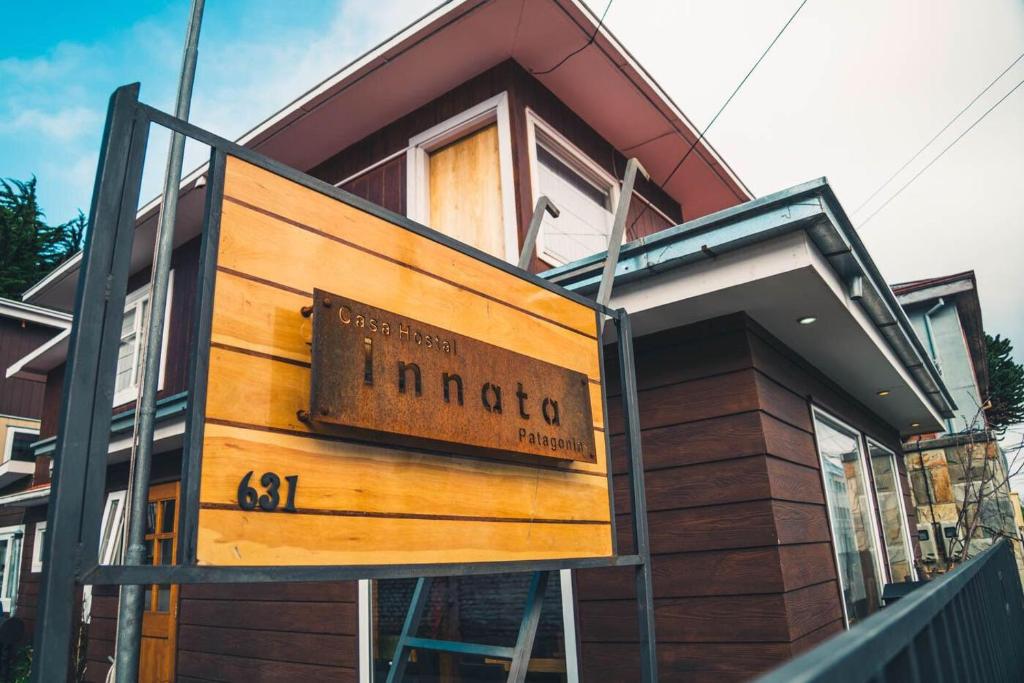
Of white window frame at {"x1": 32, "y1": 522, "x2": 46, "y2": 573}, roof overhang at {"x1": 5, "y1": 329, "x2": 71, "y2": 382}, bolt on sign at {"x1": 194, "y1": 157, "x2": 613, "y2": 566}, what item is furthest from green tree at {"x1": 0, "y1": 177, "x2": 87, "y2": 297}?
bolt on sign at {"x1": 194, "y1": 157, "x2": 613, "y2": 566}

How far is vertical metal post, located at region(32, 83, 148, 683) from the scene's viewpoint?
973mm

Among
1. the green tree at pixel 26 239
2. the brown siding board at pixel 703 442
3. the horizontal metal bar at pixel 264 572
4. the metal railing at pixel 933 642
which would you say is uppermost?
the green tree at pixel 26 239

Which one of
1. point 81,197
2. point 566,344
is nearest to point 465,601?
point 566,344

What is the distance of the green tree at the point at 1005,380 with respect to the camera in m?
18.6

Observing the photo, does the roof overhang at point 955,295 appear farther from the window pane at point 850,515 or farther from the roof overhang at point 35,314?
the roof overhang at point 35,314

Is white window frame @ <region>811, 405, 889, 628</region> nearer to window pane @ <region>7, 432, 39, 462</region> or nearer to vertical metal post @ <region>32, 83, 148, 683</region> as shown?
vertical metal post @ <region>32, 83, 148, 683</region>

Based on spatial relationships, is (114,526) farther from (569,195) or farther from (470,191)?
(569,195)

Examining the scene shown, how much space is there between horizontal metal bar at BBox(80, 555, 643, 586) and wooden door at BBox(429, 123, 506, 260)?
10.9 ft

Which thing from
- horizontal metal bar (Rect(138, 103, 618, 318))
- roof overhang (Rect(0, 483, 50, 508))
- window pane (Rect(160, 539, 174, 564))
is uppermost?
roof overhang (Rect(0, 483, 50, 508))

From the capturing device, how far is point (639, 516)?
208 centimetres

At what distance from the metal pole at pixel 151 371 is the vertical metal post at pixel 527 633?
1118 mm

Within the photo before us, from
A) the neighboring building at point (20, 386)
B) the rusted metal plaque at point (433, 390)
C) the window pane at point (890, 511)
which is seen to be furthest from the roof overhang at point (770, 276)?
the neighboring building at point (20, 386)

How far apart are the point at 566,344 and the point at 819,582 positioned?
8.92ft

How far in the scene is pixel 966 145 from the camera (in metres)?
9.16
